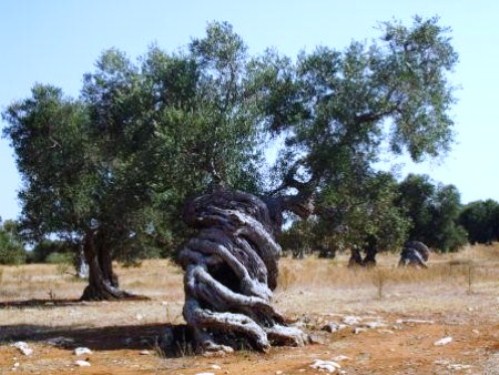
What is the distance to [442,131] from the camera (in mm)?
15789

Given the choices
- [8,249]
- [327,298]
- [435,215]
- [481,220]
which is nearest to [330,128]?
[327,298]

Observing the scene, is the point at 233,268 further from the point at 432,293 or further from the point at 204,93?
the point at 432,293

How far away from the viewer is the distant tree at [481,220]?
7150 cm

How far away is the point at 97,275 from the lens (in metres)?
28.1

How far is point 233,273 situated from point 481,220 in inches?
2448

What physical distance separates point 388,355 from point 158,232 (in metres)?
15.9

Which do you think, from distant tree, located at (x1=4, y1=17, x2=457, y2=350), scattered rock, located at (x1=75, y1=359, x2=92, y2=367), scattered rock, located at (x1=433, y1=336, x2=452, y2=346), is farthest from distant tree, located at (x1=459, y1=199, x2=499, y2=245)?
scattered rock, located at (x1=75, y1=359, x2=92, y2=367)

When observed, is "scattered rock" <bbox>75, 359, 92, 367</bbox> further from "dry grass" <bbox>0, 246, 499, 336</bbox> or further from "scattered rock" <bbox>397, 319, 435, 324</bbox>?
"scattered rock" <bbox>397, 319, 435, 324</bbox>

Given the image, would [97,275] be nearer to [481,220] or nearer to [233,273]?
[233,273]

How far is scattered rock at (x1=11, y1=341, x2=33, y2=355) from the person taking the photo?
43.2 ft

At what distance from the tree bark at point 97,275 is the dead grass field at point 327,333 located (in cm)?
150

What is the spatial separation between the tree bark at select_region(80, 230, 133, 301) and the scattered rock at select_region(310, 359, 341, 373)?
17.6m

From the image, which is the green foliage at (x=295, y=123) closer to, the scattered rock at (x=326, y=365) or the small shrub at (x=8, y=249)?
the scattered rock at (x=326, y=365)

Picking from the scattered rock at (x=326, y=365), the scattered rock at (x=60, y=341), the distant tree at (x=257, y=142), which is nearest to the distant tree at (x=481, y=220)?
the distant tree at (x=257, y=142)
